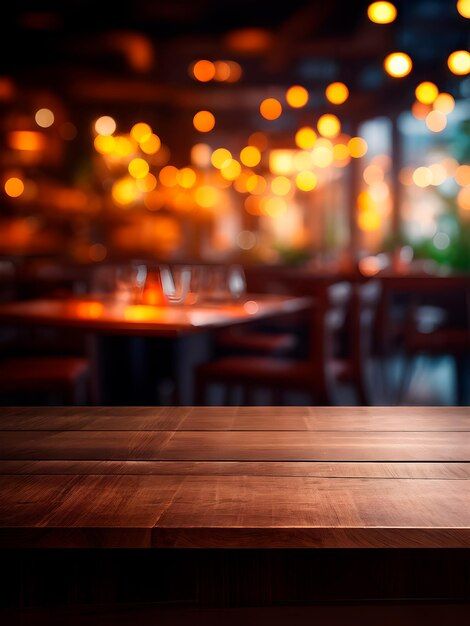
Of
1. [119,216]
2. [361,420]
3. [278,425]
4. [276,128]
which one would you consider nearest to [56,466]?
[278,425]

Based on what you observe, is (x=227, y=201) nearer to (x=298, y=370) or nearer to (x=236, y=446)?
(x=298, y=370)

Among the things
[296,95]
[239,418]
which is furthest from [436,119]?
[239,418]

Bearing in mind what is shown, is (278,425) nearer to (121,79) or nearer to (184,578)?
(184,578)

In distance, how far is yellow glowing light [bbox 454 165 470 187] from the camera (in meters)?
9.06

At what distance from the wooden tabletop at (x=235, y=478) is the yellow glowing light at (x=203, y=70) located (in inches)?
311

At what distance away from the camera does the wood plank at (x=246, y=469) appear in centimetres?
91

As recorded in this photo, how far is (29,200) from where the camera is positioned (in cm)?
878

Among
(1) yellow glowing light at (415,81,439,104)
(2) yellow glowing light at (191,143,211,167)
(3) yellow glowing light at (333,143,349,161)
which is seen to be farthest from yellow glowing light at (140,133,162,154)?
(1) yellow glowing light at (415,81,439,104)

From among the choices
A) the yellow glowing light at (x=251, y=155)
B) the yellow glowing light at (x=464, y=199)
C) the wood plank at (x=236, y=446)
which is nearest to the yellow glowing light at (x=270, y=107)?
the yellow glowing light at (x=251, y=155)

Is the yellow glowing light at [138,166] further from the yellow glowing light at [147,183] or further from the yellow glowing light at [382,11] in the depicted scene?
the yellow glowing light at [382,11]

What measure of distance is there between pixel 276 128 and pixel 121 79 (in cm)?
324

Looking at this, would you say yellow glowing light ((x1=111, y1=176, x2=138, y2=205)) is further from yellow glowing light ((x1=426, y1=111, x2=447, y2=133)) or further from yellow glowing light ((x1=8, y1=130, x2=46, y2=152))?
yellow glowing light ((x1=426, y1=111, x2=447, y2=133))

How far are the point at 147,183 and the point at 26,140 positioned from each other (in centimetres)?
194

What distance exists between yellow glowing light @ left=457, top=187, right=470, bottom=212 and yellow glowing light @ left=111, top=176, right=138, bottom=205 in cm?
415
